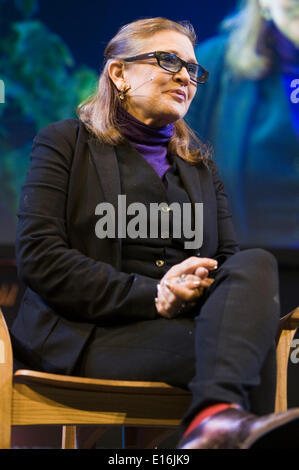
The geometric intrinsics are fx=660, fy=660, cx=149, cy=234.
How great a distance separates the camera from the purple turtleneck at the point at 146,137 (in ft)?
5.89

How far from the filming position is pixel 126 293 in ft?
4.82

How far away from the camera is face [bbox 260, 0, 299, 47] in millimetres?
3133

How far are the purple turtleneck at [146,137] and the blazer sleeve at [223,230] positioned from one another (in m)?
0.20

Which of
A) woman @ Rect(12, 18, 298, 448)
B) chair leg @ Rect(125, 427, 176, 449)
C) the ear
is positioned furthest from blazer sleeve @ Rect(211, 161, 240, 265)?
chair leg @ Rect(125, 427, 176, 449)

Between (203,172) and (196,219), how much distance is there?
0.22 m

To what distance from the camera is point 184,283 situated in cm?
141

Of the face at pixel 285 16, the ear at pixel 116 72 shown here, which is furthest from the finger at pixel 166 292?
the face at pixel 285 16

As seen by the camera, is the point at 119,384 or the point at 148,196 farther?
the point at 148,196

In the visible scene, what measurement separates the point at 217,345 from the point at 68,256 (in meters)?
0.47

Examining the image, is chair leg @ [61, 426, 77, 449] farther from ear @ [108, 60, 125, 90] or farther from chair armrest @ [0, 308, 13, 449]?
ear @ [108, 60, 125, 90]
